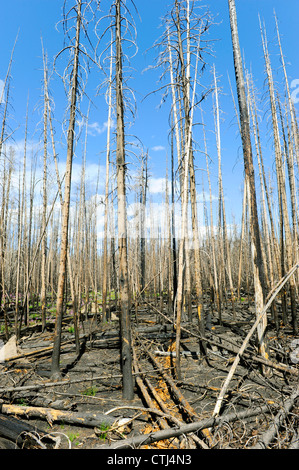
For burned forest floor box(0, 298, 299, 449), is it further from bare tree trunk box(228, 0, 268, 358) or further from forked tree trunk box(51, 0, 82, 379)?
bare tree trunk box(228, 0, 268, 358)

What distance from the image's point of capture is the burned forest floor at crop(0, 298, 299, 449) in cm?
263

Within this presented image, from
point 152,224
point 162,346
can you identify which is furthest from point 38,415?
point 152,224

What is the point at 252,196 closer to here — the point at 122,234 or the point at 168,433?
the point at 122,234

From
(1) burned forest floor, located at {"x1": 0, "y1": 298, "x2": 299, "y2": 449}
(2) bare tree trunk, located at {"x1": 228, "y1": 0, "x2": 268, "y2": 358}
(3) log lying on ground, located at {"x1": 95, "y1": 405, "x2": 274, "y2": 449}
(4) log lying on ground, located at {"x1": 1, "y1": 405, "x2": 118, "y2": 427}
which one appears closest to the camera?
(3) log lying on ground, located at {"x1": 95, "y1": 405, "x2": 274, "y2": 449}

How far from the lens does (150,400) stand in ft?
11.3

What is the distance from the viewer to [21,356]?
5605mm

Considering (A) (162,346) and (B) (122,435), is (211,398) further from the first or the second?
(A) (162,346)

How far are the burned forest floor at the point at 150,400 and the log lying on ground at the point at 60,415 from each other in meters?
0.01

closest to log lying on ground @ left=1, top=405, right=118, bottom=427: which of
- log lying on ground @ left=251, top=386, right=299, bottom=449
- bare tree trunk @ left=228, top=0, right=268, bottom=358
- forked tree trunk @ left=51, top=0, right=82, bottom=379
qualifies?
forked tree trunk @ left=51, top=0, right=82, bottom=379

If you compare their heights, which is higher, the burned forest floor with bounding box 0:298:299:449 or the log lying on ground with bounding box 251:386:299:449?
the log lying on ground with bounding box 251:386:299:449

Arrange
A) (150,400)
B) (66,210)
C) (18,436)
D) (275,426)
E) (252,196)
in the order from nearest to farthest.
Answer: (275,426)
(18,436)
(150,400)
(252,196)
(66,210)

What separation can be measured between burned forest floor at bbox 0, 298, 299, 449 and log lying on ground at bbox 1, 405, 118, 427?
11mm

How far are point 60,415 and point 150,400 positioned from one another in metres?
1.13

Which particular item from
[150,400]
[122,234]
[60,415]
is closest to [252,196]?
[122,234]
